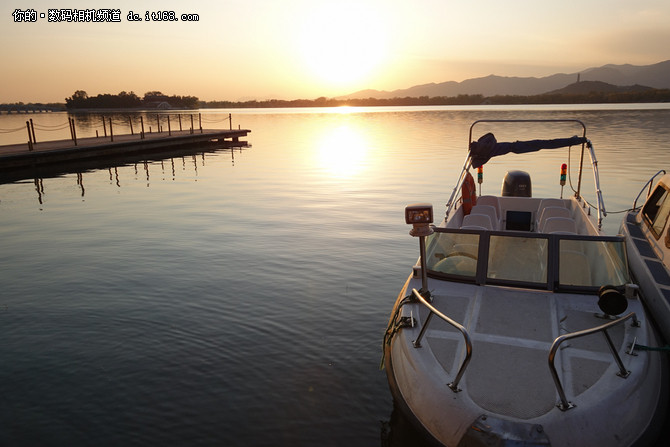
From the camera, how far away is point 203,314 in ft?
32.8

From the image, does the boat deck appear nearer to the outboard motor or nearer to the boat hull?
the boat hull

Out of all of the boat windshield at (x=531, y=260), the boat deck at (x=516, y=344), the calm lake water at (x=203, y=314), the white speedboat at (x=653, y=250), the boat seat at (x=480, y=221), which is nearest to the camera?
the boat deck at (x=516, y=344)

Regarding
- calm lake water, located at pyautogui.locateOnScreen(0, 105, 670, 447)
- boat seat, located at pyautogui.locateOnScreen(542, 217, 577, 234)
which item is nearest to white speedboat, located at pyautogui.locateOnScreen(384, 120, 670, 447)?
calm lake water, located at pyautogui.locateOnScreen(0, 105, 670, 447)

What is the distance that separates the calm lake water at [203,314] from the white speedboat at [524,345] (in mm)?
1318

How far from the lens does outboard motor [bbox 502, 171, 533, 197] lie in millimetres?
15281

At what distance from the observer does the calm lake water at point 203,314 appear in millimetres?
6723

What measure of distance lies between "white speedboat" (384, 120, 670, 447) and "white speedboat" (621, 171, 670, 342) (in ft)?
6.83

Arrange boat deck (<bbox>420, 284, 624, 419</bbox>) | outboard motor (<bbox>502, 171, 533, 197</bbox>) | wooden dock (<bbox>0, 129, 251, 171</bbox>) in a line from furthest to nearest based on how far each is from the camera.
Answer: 1. wooden dock (<bbox>0, 129, 251, 171</bbox>)
2. outboard motor (<bbox>502, 171, 533, 197</bbox>)
3. boat deck (<bbox>420, 284, 624, 419</bbox>)

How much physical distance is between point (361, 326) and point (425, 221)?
4.01 meters

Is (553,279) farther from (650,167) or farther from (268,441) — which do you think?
(650,167)

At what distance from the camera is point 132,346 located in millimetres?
8672

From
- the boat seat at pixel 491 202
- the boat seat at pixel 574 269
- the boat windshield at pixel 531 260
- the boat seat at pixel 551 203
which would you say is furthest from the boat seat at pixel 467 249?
the boat seat at pixel 551 203

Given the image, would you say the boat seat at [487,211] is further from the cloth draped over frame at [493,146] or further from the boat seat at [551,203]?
the boat seat at [551,203]

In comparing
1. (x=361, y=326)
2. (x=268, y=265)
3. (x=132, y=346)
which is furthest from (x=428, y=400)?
(x=268, y=265)
